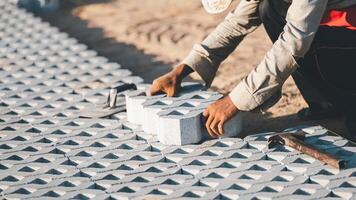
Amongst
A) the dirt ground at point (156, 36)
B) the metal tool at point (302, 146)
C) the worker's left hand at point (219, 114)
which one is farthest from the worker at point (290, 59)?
the dirt ground at point (156, 36)

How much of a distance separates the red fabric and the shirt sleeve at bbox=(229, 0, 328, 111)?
1.26ft

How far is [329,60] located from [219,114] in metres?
0.62

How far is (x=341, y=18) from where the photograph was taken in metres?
4.01

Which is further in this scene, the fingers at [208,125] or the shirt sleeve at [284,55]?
the fingers at [208,125]

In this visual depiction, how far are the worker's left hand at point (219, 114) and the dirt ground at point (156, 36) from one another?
0.68 meters

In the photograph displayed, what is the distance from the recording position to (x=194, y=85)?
14.5ft

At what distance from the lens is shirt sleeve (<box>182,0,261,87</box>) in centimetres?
425

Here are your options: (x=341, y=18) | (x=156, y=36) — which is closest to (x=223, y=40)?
(x=341, y=18)

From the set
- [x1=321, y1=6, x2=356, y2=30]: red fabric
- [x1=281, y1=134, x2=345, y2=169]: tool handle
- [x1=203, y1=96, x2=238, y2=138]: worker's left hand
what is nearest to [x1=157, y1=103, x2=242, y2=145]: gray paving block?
[x1=203, y1=96, x2=238, y2=138]: worker's left hand

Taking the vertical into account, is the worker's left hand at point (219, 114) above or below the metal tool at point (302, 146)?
above

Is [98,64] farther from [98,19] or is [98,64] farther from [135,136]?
[98,19]

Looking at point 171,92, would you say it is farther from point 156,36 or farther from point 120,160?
point 156,36

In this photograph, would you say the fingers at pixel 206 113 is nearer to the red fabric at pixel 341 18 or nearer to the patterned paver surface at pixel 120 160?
the patterned paver surface at pixel 120 160

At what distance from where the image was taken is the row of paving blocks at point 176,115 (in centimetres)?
401
